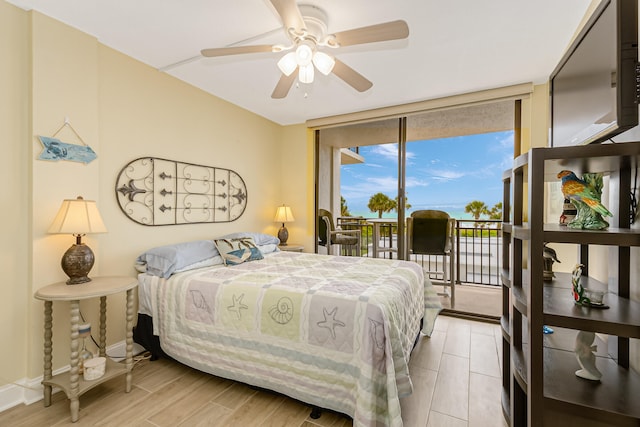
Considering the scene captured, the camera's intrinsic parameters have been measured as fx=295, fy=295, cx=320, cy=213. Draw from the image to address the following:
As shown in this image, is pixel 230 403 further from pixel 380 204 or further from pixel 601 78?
pixel 380 204

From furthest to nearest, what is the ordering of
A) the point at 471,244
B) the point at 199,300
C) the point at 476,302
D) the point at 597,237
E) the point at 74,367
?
the point at 471,244 < the point at 476,302 < the point at 199,300 < the point at 74,367 < the point at 597,237

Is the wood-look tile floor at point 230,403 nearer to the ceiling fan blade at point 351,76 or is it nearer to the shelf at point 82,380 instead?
the shelf at point 82,380

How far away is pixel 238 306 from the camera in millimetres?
1964

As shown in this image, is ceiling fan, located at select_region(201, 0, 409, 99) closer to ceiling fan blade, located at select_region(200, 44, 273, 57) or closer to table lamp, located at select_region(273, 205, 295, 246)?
ceiling fan blade, located at select_region(200, 44, 273, 57)

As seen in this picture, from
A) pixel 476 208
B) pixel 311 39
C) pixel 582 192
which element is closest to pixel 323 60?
pixel 311 39

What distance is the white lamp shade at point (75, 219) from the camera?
6.16 feet

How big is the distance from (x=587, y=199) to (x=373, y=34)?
1.30 meters

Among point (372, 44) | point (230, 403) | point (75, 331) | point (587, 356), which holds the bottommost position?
point (230, 403)

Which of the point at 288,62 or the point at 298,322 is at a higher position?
the point at 288,62

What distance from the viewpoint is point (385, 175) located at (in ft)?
13.3

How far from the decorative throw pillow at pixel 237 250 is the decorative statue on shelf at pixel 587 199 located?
242cm

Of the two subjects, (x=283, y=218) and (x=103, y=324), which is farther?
(x=283, y=218)

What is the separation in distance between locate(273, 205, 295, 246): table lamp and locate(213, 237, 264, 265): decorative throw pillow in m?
1.11

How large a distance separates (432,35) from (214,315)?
2.59 m
